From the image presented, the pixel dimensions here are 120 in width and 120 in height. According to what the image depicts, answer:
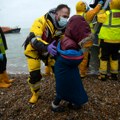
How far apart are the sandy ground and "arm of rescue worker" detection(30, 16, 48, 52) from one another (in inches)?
39.2

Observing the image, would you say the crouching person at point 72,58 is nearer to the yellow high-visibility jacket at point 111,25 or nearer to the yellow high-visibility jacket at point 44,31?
the yellow high-visibility jacket at point 44,31

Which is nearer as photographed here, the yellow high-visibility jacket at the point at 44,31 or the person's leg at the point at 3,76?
the yellow high-visibility jacket at the point at 44,31

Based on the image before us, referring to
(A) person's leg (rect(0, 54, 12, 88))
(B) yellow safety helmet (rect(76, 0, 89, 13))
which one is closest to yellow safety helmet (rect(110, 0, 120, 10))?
(B) yellow safety helmet (rect(76, 0, 89, 13))

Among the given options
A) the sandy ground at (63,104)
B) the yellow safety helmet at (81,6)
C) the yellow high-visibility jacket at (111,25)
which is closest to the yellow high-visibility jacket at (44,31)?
the sandy ground at (63,104)

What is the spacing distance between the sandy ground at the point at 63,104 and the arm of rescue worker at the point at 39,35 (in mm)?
996

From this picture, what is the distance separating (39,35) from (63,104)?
1175mm

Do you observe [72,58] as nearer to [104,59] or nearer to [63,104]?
[63,104]

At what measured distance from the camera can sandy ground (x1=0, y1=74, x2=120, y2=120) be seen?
13.1 ft

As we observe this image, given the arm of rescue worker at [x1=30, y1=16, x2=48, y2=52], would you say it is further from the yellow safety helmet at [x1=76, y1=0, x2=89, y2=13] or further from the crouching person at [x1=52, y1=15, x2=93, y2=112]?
the yellow safety helmet at [x1=76, y1=0, x2=89, y2=13]

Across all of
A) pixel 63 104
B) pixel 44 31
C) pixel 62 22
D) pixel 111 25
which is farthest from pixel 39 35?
pixel 111 25

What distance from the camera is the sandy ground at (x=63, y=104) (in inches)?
158

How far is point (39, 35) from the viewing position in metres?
4.03

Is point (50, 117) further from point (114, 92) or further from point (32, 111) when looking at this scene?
point (114, 92)

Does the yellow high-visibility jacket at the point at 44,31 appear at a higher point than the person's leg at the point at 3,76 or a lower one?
higher
